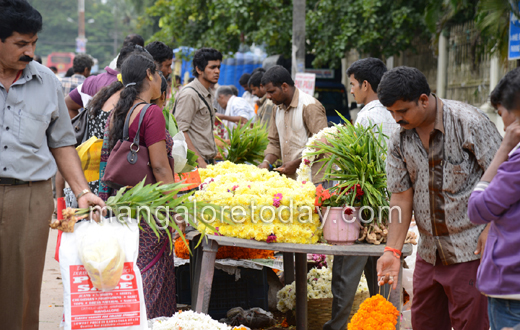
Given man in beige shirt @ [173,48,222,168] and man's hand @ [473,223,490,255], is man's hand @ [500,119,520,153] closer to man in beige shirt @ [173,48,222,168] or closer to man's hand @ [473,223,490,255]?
man's hand @ [473,223,490,255]

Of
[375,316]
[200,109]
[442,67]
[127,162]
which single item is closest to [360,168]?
[375,316]

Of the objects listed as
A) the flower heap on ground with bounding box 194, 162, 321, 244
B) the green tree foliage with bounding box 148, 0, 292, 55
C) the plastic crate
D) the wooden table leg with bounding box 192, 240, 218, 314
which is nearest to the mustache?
the flower heap on ground with bounding box 194, 162, 321, 244

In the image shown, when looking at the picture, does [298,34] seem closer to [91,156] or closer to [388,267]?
[91,156]

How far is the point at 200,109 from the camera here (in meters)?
5.86

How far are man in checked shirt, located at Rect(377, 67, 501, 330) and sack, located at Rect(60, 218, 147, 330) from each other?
1.32m

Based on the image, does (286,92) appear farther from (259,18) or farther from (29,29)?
(259,18)

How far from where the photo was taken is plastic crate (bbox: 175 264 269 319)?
4711 millimetres

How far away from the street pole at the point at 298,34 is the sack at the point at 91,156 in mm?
6541

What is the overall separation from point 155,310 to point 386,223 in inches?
64.6

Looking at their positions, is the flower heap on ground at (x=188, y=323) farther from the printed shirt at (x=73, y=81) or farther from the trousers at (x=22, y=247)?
the printed shirt at (x=73, y=81)

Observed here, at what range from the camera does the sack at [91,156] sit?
400 centimetres

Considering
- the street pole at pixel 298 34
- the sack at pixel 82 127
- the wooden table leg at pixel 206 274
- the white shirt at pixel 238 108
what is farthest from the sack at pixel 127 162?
the street pole at pixel 298 34

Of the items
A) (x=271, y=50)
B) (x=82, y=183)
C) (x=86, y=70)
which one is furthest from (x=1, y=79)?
(x=271, y=50)

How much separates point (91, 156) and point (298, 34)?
21.7 feet
